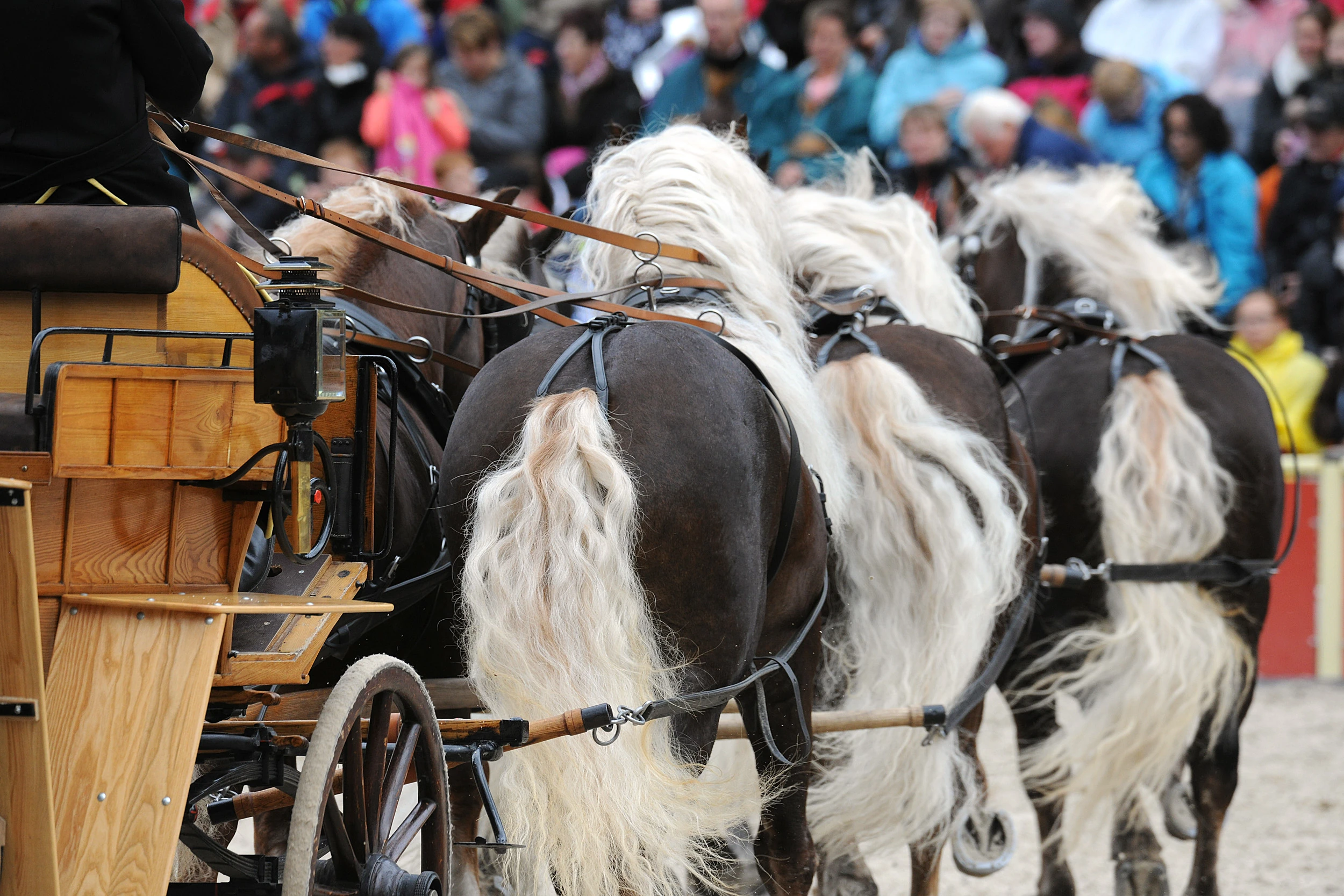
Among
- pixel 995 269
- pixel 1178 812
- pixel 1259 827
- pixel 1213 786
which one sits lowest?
pixel 1259 827

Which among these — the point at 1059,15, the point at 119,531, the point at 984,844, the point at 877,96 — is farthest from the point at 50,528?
the point at 1059,15

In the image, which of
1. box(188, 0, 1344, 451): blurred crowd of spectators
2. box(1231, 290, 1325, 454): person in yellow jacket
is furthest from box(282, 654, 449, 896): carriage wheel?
box(1231, 290, 1325, 454): person in yellow jacket

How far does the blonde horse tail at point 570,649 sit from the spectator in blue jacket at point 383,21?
7025 mm

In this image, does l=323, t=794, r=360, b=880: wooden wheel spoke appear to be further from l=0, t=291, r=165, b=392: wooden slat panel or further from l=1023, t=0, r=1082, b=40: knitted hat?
l=1023, t=0, r=1082, b=40: knitted hat

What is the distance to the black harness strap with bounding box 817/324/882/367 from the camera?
12.0 ft

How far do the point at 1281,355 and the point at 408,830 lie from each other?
6.30 metres

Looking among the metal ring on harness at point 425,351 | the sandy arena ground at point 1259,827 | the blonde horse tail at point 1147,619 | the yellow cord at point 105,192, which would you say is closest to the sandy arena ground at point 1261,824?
the sandy arena ground at point 1259,827

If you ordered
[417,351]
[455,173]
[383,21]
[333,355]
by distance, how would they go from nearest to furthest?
[333,355] < [417,351] < [455,173] < [383,21]

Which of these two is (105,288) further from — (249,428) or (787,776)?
(787,776)

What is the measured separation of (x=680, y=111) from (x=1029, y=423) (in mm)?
3669

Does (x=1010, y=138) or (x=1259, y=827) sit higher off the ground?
(x=1010, y=138)

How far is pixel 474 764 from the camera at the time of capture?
7.75ft

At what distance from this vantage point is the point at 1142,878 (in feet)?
13.7

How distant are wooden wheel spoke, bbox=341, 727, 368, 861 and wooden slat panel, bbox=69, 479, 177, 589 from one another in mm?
378
